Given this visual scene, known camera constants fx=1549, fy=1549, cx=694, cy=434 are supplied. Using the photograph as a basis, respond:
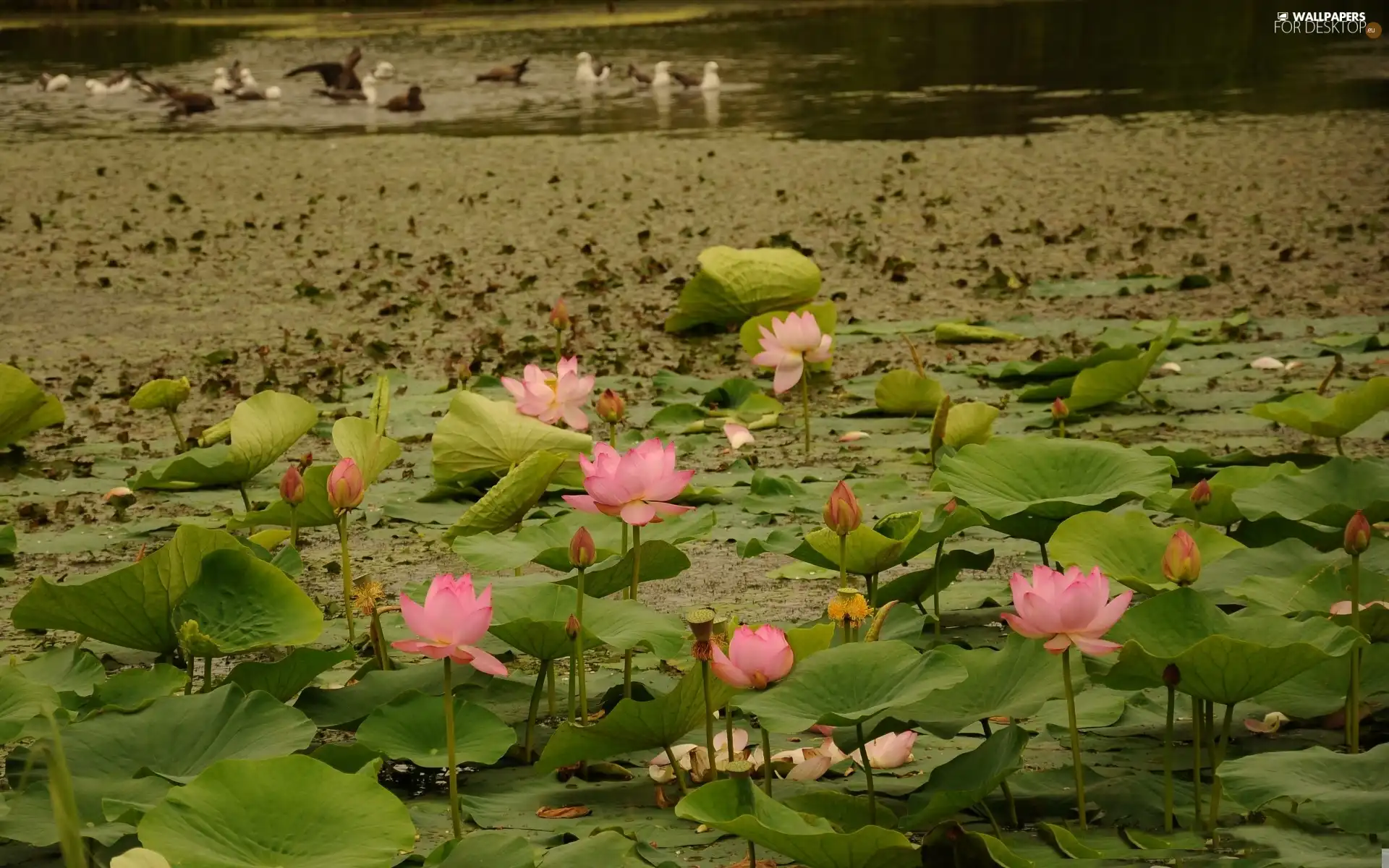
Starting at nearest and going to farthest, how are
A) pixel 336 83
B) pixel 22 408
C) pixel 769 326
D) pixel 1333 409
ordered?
pixel 1333 409, pixel 22 408, pixel 769 326, pixel 336 83

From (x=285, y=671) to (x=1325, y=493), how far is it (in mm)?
1387

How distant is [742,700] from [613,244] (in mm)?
4777

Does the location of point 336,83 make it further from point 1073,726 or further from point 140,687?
point 1073,726

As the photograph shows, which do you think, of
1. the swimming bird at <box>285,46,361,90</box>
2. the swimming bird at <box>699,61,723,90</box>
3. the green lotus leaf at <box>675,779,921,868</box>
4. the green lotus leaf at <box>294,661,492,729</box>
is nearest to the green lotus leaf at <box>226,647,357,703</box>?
the green lotus leaf at <box>294,661,492,729</box>

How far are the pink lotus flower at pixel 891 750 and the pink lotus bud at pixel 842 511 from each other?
25 cm

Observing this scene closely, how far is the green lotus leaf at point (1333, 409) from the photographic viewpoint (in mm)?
2523

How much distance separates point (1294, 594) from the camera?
1868 millimetres

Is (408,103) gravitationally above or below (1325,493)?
above

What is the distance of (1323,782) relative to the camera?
1.47 meters

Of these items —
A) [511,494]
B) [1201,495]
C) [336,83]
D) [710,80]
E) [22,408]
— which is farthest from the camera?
[336,83]

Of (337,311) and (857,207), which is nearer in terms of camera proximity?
(337,311)

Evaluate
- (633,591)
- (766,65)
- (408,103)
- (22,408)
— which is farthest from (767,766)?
(766,65)

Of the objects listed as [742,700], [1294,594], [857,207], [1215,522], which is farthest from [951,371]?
[857,207]

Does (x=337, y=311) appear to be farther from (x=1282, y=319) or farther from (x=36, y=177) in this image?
(x=36, y=177)
